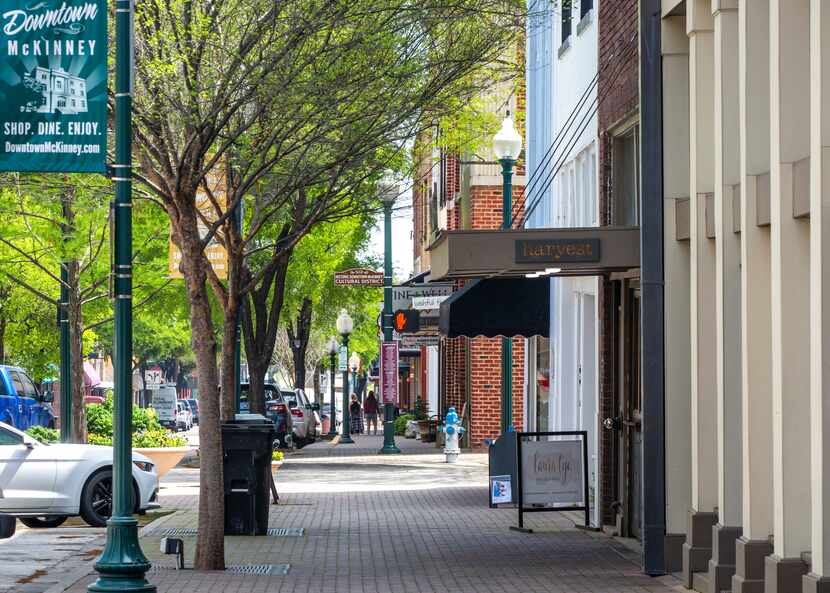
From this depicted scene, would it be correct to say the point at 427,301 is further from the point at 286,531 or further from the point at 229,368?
the point at 286,531

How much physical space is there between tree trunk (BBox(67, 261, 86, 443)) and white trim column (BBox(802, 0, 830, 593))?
55.2ft

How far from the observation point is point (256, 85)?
13836 millimetres

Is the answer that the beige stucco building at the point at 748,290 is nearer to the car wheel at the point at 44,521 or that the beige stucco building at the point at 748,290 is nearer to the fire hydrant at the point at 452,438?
the car wheel at the point at 44,521

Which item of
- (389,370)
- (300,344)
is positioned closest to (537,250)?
(389,370)

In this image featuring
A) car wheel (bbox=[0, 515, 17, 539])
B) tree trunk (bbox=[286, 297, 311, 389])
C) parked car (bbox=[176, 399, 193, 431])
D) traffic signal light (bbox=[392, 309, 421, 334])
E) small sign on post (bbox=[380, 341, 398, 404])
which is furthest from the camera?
parked car (bbox=[176, 399, 193, 431])

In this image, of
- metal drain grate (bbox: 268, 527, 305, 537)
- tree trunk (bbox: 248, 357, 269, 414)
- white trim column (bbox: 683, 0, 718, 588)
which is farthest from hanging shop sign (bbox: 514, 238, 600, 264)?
tree trunk (bbox: 248, 357, 269, 414)

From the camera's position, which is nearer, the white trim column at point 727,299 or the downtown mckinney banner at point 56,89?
the downtown mckinney banner at point 56,89

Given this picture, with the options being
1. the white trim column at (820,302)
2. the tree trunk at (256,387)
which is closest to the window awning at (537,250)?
the white trim column at (820,302)

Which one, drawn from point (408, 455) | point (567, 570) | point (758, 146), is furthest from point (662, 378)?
point (408, 455)

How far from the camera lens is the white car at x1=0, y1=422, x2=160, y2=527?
18.4 meters

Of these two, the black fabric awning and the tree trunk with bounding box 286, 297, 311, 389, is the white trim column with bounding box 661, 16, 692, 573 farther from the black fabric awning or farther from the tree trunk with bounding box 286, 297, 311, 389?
the tree trunk with bounding box 286, 297, 311, 389

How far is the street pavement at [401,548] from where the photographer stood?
13195 millimetres

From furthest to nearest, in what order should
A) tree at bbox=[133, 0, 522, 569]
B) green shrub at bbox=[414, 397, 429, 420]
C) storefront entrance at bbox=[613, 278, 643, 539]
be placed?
green shrub at bbox=[414, 397, 429, 420] < storefront entrance at bbox=[613, 278, 643, 539] < tree at bbox=[133, 0, 522, 569]

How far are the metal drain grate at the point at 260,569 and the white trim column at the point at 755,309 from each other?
A: 463cm
